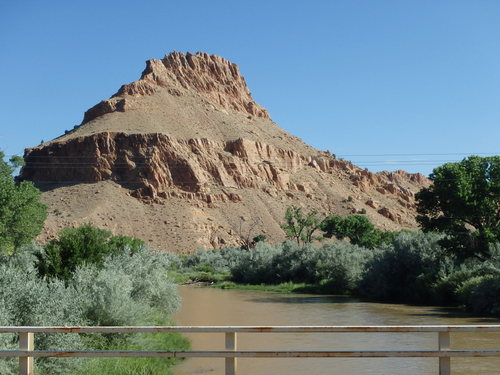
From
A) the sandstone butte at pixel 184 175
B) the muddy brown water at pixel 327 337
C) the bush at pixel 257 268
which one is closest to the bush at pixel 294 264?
the bush at pixel 257 268

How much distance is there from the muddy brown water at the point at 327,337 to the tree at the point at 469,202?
4584mm

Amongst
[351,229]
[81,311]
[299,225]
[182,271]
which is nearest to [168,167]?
[299,225]

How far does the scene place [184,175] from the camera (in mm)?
106375

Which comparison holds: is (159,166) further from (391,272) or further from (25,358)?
(25,358)

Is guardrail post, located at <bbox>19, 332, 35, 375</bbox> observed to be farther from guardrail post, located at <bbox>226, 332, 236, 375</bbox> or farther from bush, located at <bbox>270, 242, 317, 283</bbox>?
bush, located at <bbox>270, 242, 317, 283</bbox>

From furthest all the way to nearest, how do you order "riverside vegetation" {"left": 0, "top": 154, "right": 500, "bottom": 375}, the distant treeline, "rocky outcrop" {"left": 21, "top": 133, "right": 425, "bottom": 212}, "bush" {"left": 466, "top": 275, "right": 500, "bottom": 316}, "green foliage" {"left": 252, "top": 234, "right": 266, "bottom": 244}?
"rocky outcrop" {"left": 21, "top": 133, "right": 425, "bottom": 212} → "green foliage" {"left": 252, "top": 234, "right": 266, "bottom": 244} → the distant treeline → "bush" {"left": 466, "top": 275, "right": 500, "bottom": 316} → "riverside vegetation" {"left": 0, "top": 154, "right": 500, "bottom": 375}

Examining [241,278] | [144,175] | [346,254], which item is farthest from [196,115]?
[346,254]

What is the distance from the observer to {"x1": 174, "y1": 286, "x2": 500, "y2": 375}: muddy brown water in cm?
1405

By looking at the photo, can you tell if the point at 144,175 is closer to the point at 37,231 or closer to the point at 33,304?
the point at 37,231

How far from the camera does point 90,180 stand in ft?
339

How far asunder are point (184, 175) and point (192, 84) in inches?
1572

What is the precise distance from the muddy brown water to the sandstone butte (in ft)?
183

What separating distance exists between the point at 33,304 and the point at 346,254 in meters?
32.4

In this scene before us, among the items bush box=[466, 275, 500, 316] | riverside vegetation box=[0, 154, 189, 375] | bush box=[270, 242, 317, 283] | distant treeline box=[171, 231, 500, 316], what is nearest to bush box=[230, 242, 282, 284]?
distant treeline box=[171, 231, 500, 316]
